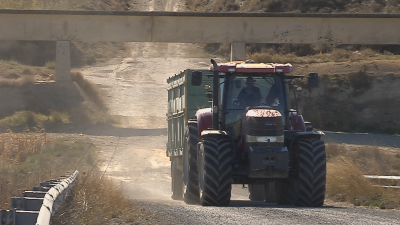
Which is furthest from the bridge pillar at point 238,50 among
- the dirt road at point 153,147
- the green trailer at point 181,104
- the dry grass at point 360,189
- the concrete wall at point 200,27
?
the green trailer at point 181,104

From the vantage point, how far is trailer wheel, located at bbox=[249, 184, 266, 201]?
1339 centimetres

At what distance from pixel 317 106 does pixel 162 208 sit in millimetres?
24164

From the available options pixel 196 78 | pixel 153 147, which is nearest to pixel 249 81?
pixel 196 78

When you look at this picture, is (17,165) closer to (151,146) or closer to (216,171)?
(216,171)

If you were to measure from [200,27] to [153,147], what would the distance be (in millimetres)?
8567

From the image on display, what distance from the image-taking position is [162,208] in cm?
1013

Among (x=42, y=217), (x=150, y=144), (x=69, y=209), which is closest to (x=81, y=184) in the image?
(x=69, y=209)

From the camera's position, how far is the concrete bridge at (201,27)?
106 ft

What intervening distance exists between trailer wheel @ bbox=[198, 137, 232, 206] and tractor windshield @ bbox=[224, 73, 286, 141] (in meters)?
0.72

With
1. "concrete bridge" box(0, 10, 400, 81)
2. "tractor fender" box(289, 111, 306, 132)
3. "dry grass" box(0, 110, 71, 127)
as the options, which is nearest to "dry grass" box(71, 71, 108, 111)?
"dry grass" box(0, 110, 71, 127)

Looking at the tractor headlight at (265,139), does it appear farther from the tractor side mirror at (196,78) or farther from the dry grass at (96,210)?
the dry grass at (96,210)

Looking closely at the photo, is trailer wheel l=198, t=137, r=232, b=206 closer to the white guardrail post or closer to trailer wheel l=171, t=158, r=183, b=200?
the white guardrail post

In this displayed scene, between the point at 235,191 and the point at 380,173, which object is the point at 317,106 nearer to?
the point at 380,173

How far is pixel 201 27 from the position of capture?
32.7m
